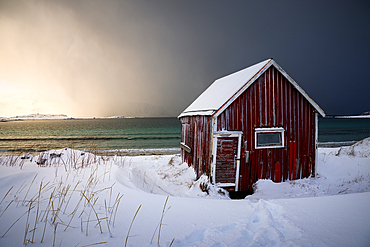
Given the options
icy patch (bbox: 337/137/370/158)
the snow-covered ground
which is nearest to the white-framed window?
the snow-covered ground

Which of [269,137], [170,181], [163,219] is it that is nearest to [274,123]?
[269,137]

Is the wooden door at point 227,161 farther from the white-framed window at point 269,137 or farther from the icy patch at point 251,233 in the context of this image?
the icy patch at point 251,233

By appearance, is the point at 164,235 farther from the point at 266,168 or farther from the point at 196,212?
the point at 266,168

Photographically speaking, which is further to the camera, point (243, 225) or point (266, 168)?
point (266, 168)

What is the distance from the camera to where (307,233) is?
2.67m

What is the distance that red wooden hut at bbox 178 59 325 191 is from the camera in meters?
7.31

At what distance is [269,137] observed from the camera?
7695mm

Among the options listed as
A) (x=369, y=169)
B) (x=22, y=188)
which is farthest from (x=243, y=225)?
(x=369, y=169)

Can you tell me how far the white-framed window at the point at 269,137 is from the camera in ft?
24.9

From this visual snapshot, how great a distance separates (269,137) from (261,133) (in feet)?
1.41

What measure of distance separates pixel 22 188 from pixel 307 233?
6.11 meters

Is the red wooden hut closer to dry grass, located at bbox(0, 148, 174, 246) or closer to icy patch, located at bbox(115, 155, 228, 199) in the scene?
icy patch, located at bbox(115, 155, 228, 199)

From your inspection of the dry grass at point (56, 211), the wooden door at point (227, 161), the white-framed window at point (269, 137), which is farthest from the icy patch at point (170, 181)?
the white-framed window at point (269, 137)

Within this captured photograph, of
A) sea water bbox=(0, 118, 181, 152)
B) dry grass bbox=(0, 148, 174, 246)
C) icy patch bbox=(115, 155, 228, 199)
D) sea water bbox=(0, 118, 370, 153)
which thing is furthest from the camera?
sea water bbox=(0, 118, 181, 152)
